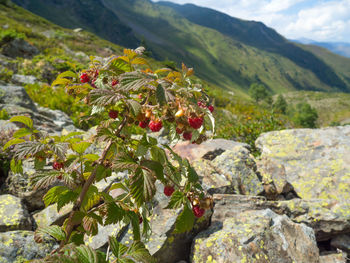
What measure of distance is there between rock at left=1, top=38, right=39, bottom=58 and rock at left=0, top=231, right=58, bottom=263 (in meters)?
23.0

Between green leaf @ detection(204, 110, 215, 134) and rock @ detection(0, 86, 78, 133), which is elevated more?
green leaf @ detection(204, 110, 215, 134)

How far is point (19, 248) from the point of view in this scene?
3.03 meters

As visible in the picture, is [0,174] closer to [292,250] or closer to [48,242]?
[48,242]

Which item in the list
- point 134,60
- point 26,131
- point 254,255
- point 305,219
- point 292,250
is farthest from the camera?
point 305,219

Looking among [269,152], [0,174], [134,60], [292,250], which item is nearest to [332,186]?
[269,152]

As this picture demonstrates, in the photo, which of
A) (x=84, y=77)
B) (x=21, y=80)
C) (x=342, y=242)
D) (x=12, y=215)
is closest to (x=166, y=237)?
(x=12, y=215)

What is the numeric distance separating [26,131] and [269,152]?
26.2 feet

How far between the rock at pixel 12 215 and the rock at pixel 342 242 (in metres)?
6.60

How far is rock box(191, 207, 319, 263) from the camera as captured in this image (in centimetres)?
366

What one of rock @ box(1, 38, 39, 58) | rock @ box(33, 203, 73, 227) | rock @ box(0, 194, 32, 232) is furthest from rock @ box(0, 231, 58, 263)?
rock @ box(1, 38, 39, 58)

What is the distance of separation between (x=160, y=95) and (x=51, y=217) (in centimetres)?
367

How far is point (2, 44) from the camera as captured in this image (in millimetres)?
20000

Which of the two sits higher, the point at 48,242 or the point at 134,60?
the point at 134,60

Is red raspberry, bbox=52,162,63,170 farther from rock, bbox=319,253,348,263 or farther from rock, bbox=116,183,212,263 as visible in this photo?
rock, bbox=319,253,348,263
